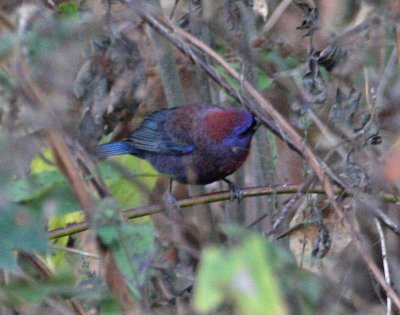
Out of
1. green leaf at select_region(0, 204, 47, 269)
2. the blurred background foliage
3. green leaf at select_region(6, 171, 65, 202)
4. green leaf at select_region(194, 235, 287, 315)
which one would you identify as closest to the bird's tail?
the blurred background foliage

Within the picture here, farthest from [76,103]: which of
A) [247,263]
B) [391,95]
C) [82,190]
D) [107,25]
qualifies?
[247,263]

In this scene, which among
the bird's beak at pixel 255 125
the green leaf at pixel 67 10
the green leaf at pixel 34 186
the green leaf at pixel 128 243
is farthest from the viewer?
the bird's beak at pixel 255 125

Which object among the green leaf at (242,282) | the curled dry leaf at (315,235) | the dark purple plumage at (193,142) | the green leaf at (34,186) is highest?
the green leaf at (242,282)

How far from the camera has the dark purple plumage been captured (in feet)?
13.4

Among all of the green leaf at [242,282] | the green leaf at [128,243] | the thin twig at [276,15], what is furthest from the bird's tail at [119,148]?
the green leaf at [242,282]

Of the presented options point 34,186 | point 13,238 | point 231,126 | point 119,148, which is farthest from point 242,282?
point 119,148

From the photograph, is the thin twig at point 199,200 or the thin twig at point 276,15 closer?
the thin twig at point 199,200

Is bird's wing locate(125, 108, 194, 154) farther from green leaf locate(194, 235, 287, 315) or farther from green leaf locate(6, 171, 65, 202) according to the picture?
green leaf locate(194, 235, 287, 315)

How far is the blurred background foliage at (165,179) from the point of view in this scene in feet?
5.81

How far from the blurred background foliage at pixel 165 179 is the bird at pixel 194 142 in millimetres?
112

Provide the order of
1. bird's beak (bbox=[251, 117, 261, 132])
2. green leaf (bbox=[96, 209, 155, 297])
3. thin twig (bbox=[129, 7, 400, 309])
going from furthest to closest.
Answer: bird's beak (bbox=[251, 117, 261, 132]) → thin twig (bbox=[129, 7, 400, 309]) → green leaf (bbox=[96, 209, 155, 297])

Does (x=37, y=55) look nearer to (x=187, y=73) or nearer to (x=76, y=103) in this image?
(x=76, y=103)

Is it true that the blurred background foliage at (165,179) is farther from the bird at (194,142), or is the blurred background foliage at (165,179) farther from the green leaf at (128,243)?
the bird at (194,142)

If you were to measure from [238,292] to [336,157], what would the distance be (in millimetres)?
3345
